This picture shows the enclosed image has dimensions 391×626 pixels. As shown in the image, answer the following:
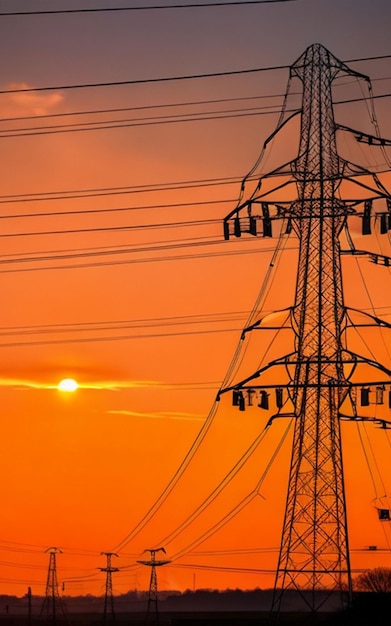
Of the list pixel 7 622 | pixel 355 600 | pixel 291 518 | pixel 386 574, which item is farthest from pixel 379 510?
pixel 7 622

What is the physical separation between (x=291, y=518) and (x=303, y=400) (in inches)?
215

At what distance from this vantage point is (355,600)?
108125 mm

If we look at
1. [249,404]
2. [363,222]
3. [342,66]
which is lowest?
[249,404]

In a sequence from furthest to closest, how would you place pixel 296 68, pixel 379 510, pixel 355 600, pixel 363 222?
pixel 355 600 < pixel 379 510 < pixel 296 68 < pixel 363 222

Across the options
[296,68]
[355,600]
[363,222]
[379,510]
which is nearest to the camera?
[363,222]

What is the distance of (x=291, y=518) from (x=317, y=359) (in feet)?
24.5

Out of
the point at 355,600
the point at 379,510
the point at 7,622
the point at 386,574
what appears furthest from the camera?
the point at 7,622

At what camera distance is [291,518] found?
6406 cm

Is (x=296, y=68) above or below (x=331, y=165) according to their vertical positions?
above

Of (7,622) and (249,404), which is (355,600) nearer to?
(249,404)

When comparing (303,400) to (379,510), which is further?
(379,510)

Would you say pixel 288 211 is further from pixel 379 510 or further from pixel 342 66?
pixel 379 510

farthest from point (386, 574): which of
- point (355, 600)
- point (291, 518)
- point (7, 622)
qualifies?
point (291, 518)

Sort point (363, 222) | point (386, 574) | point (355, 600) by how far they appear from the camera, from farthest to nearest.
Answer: point (386, 574) < point (355, 600) < point (363, 222)
